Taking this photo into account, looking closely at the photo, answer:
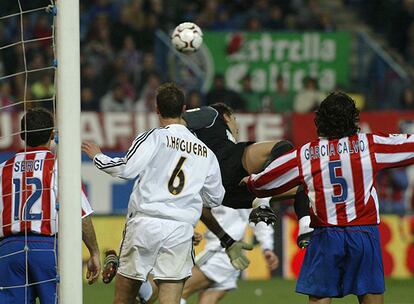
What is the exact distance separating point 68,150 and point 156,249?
1124mm

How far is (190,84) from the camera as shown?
672 inches

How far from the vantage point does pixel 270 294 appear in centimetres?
1323

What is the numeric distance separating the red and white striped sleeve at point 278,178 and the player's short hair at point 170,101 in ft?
2.32

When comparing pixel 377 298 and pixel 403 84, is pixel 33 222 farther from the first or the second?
pixel 403 84

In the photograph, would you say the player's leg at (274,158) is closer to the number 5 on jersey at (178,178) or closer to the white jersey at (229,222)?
the number 5 on jersey at (178,178)

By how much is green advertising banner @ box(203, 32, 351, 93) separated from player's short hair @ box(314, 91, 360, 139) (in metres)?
10.2

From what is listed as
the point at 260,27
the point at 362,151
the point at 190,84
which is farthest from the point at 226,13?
the point at 362,151

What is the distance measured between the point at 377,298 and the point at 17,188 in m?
2.39

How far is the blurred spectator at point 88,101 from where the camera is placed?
1673cm

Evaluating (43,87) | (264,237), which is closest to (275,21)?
(43,87)

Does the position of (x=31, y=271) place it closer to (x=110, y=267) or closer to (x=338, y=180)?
(x=110, y=267)

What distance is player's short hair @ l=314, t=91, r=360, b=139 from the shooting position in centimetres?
697

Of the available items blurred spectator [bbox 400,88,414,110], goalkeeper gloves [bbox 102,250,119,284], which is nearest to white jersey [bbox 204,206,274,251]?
goalkeeper gloves [bbox 102,250,119,284]

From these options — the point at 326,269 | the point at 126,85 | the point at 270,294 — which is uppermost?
the point at 126,85
